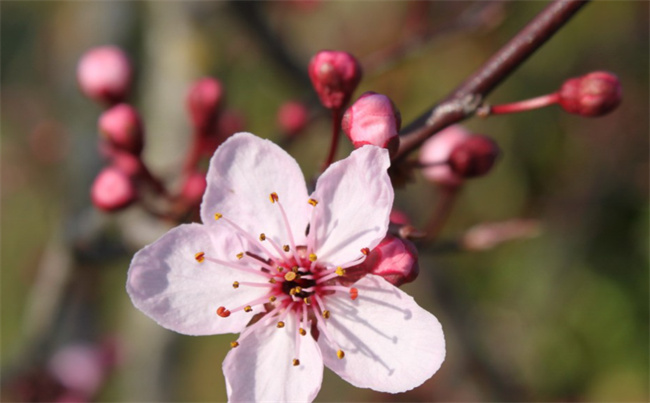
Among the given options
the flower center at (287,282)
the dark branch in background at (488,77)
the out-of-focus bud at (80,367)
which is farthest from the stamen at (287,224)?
the out-of-focus bud at (80,367)

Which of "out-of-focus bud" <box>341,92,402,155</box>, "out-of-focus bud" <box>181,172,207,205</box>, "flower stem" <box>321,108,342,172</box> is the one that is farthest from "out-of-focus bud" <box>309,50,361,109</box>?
"out-of-focus bud" <box>181,172,207,205</box>

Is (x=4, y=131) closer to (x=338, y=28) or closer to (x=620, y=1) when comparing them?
(x=338, y=28)

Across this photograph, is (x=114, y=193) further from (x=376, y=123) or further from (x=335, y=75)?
(x=376, y=123)

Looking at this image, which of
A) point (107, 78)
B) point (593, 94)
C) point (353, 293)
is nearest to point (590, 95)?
point (593, 94)

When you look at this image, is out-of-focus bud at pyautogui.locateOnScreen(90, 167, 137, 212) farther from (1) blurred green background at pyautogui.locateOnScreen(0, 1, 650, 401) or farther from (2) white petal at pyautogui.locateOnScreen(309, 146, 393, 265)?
(2) white petal at pyautogui.locateOnScreen(309, 146, 393, 265)

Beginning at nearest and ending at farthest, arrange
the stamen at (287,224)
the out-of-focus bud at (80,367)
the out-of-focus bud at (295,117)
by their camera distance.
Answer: the stamen at (287,224), the out-of-focus bud at (295,117), the out-of-focus bud at (80,367)

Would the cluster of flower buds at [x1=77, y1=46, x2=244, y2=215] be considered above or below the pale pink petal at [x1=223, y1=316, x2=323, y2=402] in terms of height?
above

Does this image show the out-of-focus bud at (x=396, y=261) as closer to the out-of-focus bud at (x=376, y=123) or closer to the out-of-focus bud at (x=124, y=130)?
the out-of-focus bud at (x=376, y=123)
